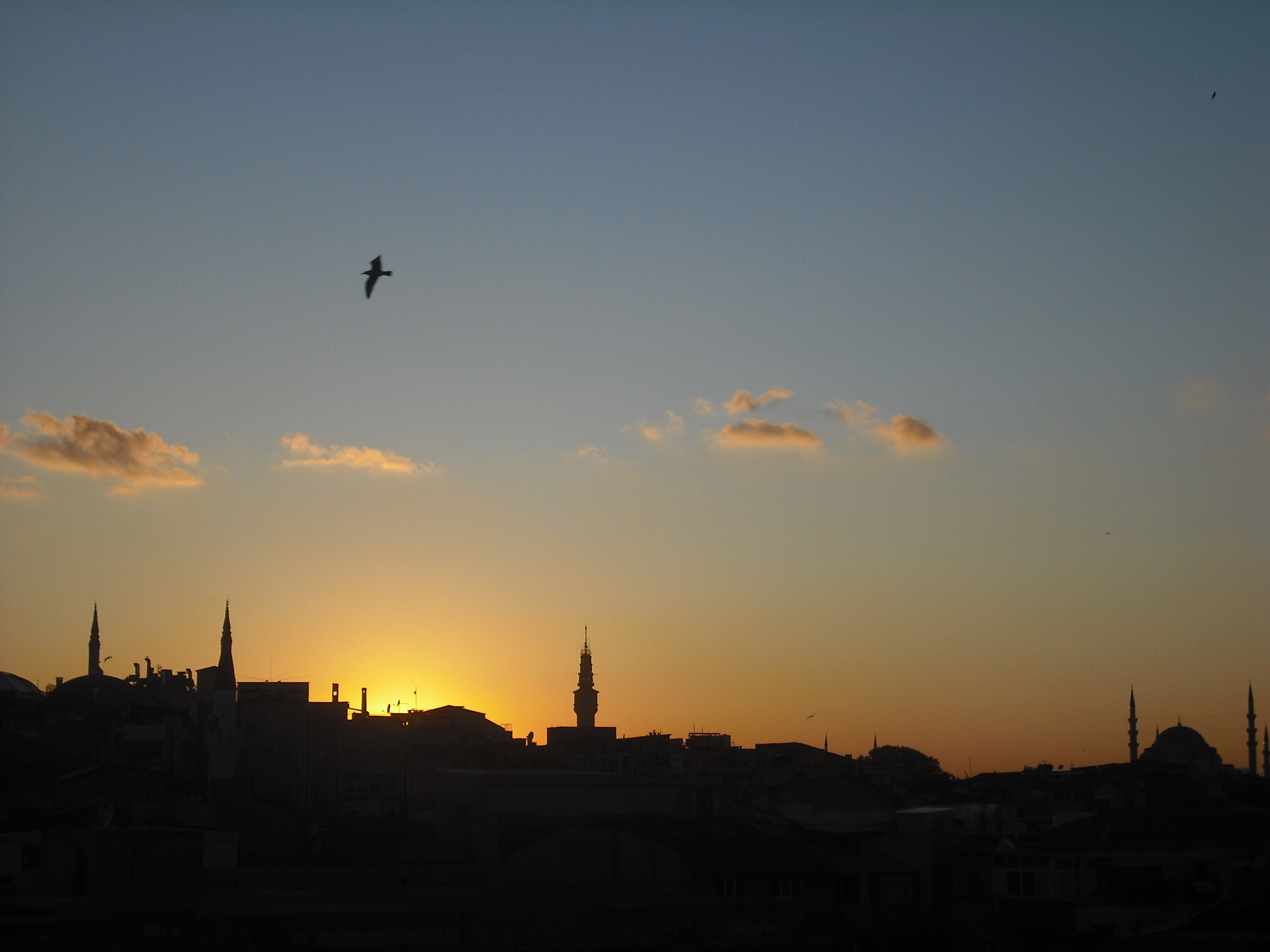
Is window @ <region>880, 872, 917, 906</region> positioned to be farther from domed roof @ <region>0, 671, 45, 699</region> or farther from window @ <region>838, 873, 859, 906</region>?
domed roof @ <region>0, 671, 45, 699</region>

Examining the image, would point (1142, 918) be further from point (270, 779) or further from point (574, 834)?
point (270, 779)

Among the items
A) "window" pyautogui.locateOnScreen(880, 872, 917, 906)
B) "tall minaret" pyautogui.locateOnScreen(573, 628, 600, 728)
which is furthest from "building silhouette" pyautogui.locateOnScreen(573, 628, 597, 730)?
"window" pyautogui.locateOnScreen(880, 872, 917, 906)

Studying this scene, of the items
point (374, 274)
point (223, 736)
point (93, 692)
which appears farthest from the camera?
point (93, 692)

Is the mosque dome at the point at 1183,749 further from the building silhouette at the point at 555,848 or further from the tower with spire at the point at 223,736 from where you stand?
the tower with spire at the point at 223,736

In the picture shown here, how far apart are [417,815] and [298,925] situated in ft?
114

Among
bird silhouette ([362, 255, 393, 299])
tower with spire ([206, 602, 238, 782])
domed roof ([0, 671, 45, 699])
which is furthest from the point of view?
domed roof ([0, 671, 45, 699])

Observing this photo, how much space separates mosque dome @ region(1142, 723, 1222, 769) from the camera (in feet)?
300

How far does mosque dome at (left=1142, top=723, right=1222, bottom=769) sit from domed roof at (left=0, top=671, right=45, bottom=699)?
67.9m

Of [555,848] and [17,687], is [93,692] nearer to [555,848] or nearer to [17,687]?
[17,687]

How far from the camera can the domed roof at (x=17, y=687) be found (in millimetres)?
79594

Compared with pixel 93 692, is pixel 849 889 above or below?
below

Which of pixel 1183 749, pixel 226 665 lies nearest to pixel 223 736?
pixel 226 665

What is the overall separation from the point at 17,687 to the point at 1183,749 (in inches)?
2893

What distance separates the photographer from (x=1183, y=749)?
93.2 meters
